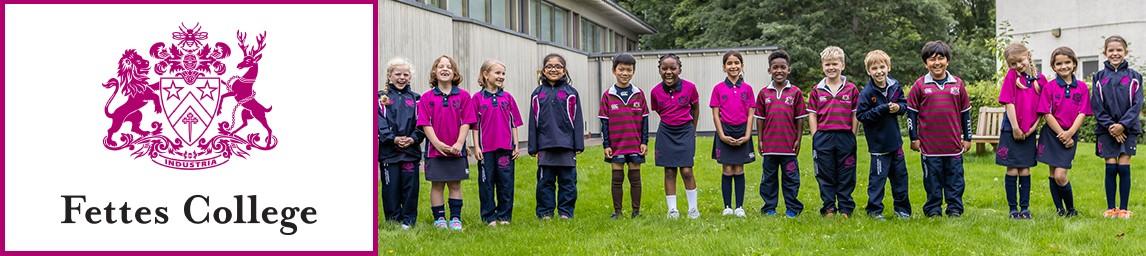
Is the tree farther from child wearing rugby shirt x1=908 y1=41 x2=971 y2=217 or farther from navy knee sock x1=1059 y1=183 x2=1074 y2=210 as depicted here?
child wearing rugby shirt x1=908 y1=41 x2=971 y2=217

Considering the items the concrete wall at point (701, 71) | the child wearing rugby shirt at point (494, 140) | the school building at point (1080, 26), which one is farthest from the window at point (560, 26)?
the child wearing rugby shirt at point (494, 140)

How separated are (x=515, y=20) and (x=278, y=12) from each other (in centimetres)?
2044

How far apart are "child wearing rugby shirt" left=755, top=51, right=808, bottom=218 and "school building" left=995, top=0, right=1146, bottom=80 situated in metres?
19.7

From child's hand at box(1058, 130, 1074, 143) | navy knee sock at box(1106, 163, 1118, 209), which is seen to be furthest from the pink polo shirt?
navy knee sock at box(1106, 163, 1118, 209)

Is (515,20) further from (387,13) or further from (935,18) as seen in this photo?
(935,18)

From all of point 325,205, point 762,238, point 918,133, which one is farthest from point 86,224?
point 918,133

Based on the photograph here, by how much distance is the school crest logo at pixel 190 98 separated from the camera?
365 cm

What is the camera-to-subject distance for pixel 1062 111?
7609mm

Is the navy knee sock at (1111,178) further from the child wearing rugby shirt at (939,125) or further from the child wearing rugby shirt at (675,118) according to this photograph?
the child wearing rugby shirt at (675,118)

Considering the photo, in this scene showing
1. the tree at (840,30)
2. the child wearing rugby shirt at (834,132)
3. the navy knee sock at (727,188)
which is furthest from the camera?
the tree at (840,30)

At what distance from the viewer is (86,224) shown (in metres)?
3.73

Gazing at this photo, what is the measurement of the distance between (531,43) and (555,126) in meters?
12.6

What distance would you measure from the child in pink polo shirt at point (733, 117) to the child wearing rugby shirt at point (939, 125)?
3.89 ft

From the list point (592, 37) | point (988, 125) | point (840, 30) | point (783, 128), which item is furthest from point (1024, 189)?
point (840, 30)
